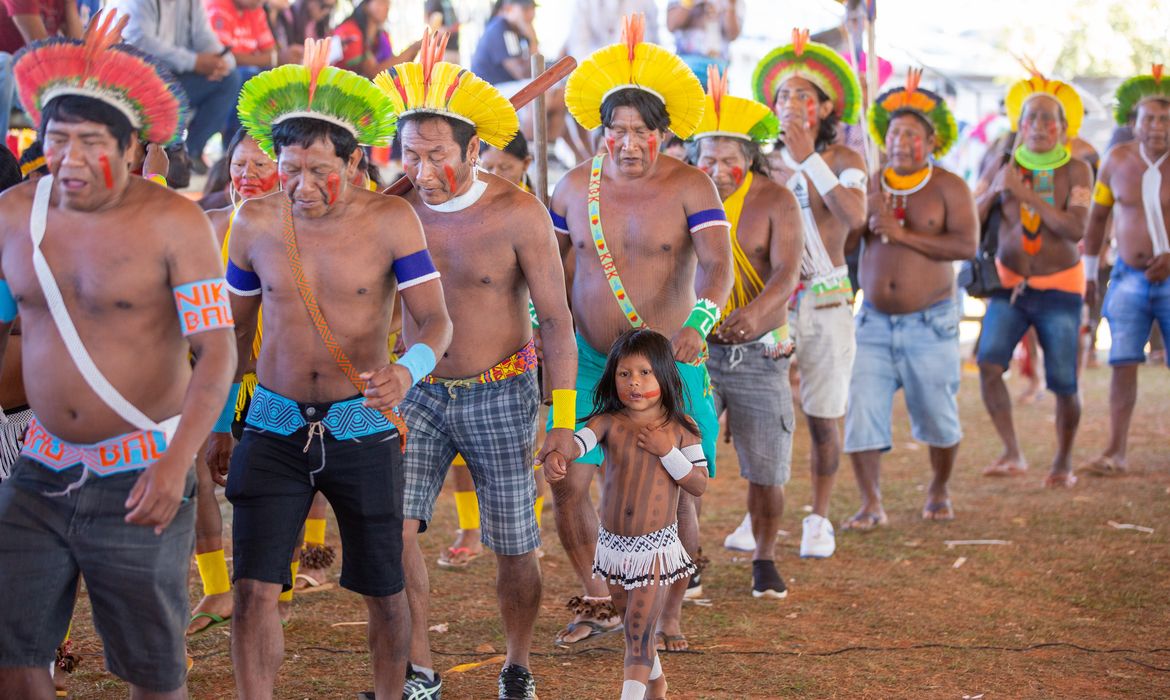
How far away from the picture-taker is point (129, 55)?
3.57 metres

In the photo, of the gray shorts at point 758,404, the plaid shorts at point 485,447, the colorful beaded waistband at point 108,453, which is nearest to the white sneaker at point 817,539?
the gray shorts at point 758,404

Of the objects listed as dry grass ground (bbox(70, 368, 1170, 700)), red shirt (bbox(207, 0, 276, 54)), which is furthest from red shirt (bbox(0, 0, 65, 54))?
dry grass ground (bbox(70, 368, 1170, 700))

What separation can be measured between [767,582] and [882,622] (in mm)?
650

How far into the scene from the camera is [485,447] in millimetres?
4871

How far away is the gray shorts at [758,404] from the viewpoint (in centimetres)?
634

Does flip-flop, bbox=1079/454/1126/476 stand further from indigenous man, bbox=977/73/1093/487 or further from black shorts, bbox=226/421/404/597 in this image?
black shorts, bbox=226/421/404/597

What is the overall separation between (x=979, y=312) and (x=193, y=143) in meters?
12.7

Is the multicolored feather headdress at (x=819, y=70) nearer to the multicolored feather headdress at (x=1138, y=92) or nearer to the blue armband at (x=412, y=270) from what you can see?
the multicolored feather headdress at (x=1138, y=92)

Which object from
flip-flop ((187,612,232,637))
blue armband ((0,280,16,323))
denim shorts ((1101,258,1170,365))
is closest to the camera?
blue armband ((0,280,16,323))

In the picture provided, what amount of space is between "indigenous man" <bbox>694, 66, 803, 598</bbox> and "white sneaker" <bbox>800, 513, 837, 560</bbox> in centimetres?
81

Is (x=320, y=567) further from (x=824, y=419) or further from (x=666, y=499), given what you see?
(x=824, y=419)

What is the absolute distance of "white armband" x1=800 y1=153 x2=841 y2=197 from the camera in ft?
23.1

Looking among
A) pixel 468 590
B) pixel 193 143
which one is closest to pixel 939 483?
pixel 468 590

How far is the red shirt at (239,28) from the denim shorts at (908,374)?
4676mm
